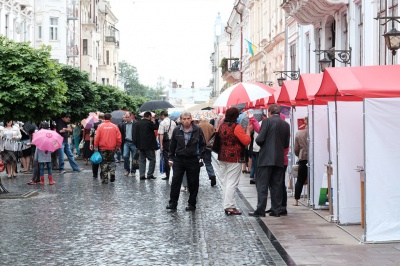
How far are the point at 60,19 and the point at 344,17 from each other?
37.5 metres

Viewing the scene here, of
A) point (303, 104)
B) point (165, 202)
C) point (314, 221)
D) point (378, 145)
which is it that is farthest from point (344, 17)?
point (378, 145)

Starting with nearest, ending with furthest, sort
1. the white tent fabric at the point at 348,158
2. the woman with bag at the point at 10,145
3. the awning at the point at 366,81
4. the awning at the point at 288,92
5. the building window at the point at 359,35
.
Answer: the awning at the point at 366,81 < the white tent fabric at the point at 348,158 < the awning at the point at 288,92 < the building window at the point at 359,35 < the woman with bag at the point at 10,145

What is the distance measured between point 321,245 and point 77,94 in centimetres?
2437

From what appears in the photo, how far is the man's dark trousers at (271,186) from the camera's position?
13.9m

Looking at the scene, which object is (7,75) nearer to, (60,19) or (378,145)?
(378,145)

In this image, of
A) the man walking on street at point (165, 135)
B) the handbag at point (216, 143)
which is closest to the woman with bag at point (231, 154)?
the handbag at point (216, 143)

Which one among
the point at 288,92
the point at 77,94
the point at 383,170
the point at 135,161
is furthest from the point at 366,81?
the point at 77,94

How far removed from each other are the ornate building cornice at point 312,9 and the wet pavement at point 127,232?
26.7 ft

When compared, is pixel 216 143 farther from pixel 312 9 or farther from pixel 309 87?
pixel 312 9

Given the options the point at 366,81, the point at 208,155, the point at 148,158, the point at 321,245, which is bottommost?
the point at 321,245

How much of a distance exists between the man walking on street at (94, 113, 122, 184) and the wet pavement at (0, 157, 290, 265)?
7.82ft

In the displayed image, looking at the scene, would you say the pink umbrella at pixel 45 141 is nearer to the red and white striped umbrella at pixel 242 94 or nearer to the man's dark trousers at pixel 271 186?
the red and white striped umbrella at pixel 242 94

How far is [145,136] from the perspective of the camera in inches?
882

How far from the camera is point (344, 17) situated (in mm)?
24547
